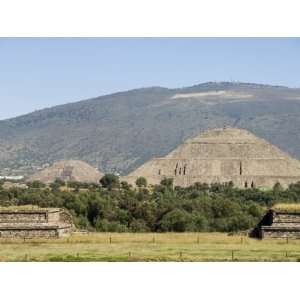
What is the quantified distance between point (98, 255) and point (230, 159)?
417 feet

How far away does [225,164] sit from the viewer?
14862 centimetres

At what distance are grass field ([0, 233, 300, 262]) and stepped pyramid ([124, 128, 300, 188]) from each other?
101 meters

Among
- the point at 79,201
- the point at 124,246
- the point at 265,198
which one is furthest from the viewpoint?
the point at 265,198

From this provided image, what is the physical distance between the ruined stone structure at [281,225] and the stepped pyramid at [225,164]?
101138 millimetres

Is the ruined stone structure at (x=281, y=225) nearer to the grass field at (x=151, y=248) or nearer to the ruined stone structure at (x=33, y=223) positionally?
the grass field at (x=151, y=248)

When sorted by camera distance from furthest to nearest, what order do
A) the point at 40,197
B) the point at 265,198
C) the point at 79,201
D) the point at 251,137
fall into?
the point at 251,137 → the point at 265,198 → the point at 40,197 → the point at 79,201

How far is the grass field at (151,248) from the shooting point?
77.6 feet

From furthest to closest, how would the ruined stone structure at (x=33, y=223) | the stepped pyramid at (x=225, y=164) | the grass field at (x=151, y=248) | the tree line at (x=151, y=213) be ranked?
1. the stepped pyramid at (x=225, y=164)
2. the tree line at (x=151, y=213)
3. the ruined stone structure at (x=33, y=223)
4. the grass field at (x=151, y=248)

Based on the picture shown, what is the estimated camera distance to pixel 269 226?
27344mm

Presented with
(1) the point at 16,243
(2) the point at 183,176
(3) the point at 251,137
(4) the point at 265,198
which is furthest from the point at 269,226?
(3) the point at 251,137

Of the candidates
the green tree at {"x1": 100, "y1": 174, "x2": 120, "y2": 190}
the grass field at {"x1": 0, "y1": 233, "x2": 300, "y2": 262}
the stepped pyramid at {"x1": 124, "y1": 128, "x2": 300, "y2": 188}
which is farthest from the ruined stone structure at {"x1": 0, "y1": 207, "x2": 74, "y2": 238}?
the stepped pyramid at {"x1": 124, "y1": 128, "x2": 300, "y2": 188}

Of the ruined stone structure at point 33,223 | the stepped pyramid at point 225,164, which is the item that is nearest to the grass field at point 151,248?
the ruined stone structure at point 33,223

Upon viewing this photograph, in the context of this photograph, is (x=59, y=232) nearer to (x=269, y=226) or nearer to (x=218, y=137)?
(x=269, y=226)

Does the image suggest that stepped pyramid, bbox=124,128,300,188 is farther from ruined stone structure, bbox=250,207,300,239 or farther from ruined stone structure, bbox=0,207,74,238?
ruined stone structure, bbox=250,207,300,239
